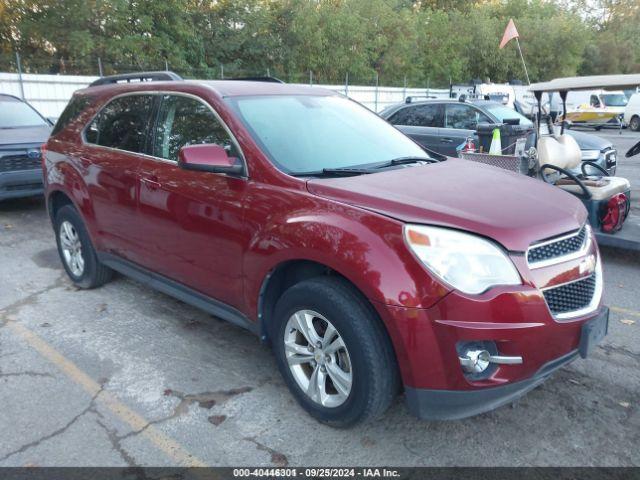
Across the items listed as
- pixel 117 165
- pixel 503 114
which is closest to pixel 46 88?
pixel 503 114

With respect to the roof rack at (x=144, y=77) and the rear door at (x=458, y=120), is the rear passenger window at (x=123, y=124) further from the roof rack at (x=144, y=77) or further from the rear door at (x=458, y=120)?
the rear door at (x=458, y=120)

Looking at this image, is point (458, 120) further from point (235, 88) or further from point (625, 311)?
point (235, 88)

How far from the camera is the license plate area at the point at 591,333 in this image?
2.65m

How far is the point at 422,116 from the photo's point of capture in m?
10.6

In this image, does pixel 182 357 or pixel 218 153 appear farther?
pixel 182 357

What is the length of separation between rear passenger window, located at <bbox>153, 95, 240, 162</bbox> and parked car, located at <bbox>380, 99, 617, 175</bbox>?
6616 millimetres

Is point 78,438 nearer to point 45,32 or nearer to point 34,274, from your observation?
point 34,274

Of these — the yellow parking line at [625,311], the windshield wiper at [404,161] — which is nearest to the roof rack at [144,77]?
the windshield wiper at [404,161]

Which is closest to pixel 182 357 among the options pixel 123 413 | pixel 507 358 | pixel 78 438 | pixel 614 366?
pixel 123 413

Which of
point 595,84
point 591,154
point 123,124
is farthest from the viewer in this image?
point 591,154

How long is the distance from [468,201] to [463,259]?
1.40ft

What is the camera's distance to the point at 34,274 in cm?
553

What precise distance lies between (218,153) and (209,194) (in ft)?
1.05

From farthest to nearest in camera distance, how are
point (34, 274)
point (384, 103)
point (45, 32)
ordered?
1. point (384, 103)
2. point (45, 32)
3. point (34, 274)
